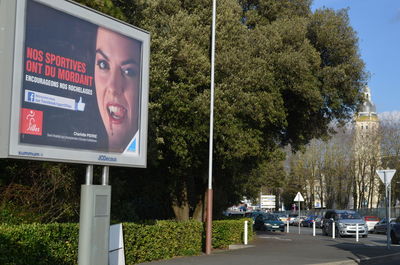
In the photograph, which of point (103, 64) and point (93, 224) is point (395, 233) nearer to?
point (93, 224)

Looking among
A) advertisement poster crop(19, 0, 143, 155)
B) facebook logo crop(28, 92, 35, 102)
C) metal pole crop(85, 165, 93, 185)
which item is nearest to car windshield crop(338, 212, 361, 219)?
advertisement poster crop(19, 0, 143, 155)

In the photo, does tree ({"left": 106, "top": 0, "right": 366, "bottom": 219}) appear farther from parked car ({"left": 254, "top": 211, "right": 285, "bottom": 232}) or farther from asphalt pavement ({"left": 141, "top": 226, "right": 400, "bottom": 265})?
parked car ({"left": 254, "top": 211, "right": 285, "bottom": 232})

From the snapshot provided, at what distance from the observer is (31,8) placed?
28.9 feet

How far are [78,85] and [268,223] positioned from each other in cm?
3755

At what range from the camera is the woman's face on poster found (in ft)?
32.7

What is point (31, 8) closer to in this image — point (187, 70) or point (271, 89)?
point (187, 70)

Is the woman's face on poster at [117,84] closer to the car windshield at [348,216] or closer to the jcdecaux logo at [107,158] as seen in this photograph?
the jcdecaux logo at [107,158]

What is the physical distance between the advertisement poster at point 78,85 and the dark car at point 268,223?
35728mm

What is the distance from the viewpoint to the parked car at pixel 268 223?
147 feet

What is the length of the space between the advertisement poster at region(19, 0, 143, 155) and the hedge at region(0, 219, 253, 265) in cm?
325

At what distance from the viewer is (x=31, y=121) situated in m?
8.62

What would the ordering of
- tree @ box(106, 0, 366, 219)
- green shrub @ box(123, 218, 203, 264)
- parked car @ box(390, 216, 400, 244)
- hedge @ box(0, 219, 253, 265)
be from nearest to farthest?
hedge @ box(0, 219, 253, 265) → green shrub @ box(123, 218, 203, 264) → tree @ box(106, 0, 366, 219) → parked car @ box(390, 216, 400, 244)

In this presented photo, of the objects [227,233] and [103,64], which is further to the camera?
[227,233]

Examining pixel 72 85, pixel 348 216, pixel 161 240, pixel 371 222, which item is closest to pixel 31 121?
pixel 72 85
